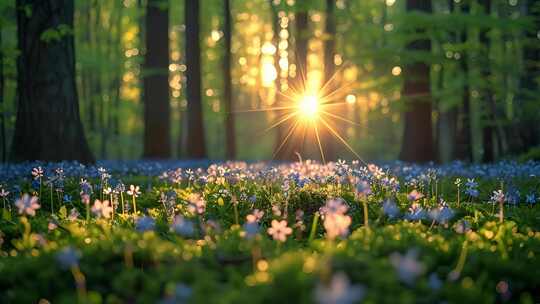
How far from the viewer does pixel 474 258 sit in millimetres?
3955

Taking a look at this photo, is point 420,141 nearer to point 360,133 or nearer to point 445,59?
point 445,59

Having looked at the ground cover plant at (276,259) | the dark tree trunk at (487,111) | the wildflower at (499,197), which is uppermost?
the dark tree trunk at (487,111)

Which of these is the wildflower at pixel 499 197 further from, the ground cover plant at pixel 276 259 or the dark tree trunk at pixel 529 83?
the dark tree trunk at pixel 529 83

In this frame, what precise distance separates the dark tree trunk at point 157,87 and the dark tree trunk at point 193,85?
1036mm

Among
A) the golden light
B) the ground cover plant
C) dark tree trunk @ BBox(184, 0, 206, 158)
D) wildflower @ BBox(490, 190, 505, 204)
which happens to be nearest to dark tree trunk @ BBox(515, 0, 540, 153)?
the golden light

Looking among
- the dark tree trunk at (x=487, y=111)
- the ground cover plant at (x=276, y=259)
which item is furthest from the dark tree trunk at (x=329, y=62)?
the ground cover plant at (x=276, y=259)

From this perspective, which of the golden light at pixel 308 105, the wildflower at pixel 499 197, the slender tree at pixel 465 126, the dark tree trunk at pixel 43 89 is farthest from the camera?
the golden light at pixel 308 105

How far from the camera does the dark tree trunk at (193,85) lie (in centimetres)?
1850

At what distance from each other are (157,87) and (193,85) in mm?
1419

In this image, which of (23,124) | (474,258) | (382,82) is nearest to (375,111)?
(382,82)

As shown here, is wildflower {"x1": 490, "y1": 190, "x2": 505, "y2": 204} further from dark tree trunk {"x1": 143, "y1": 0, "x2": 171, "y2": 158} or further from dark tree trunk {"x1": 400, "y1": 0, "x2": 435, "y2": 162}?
dark tree trunk {"x1": 143, "y1": 0, "x2": 171, "y2": 158}

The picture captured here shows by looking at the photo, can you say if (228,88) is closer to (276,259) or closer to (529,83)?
(529,83)

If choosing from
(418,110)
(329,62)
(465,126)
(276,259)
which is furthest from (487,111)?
(276,259)

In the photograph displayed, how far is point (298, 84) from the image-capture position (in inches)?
726
